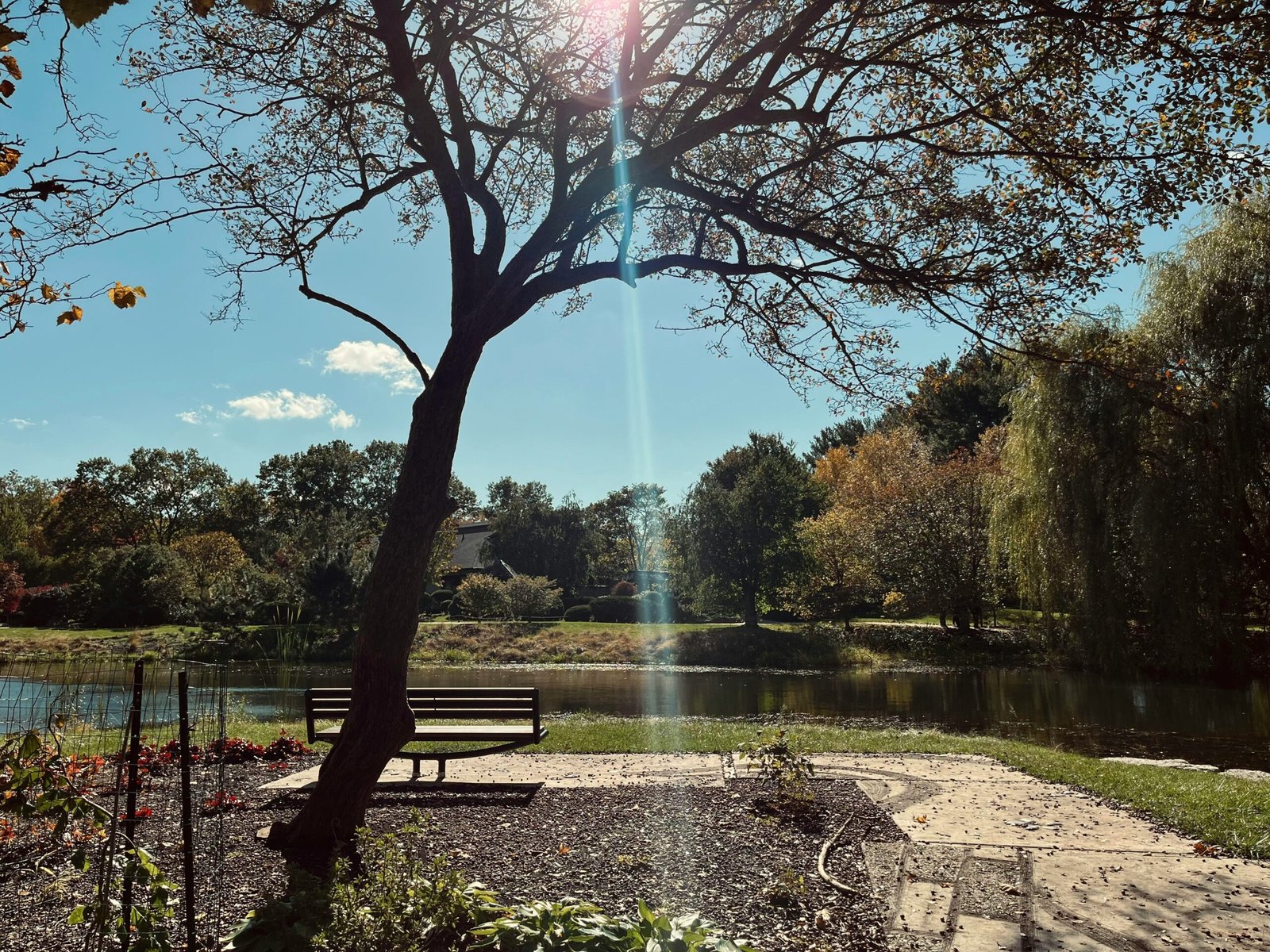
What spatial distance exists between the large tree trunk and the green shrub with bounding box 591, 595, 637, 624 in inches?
1402

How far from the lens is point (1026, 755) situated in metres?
9.46

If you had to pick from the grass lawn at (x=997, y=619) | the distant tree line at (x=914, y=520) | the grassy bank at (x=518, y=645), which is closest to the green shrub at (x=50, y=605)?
the distant tree line at (x=914, y=520)

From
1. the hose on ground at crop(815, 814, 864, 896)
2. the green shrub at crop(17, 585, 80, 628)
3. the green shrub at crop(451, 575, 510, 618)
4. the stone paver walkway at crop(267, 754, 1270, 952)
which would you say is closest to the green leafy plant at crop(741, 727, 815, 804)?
the hose on ground at crop(815, 814, 864, 896)

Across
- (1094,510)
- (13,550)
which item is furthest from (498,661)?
(13,550)

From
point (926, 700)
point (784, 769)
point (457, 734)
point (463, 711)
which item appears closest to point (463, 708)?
point (463, 711)

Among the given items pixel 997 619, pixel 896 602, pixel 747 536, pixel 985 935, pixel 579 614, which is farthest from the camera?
pixel 579 614

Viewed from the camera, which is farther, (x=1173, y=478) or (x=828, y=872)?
(x=1173, y=478)

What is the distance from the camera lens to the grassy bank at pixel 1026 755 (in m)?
5.99

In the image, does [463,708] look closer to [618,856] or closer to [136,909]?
[618,856]

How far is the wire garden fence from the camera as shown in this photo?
2.70 m

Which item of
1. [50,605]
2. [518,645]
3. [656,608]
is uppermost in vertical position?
[50,605]

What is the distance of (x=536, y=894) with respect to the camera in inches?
163

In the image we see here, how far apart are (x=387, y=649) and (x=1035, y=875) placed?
3.99 meters

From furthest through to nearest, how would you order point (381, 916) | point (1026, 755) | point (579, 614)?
point (579, 614) < point (1026, 755) < point (381, 916)
